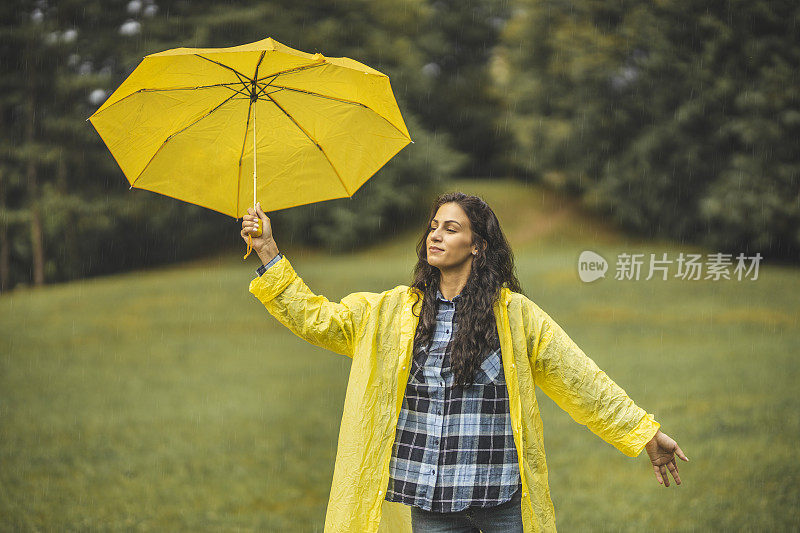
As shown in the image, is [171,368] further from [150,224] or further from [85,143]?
[85,143]

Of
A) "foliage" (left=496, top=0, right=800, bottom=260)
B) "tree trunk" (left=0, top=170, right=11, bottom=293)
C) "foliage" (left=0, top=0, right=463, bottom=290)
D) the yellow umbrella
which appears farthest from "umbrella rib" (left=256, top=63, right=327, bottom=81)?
"tree trunk" (left=0, top=170, right=11, bottom=293)

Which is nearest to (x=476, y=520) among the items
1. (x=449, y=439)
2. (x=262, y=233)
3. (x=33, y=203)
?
(x=449, y=439)

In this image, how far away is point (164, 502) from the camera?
18.8 feet

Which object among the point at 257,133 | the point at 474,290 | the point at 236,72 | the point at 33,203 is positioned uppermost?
the point at 33,203

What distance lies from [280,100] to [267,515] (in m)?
3.67

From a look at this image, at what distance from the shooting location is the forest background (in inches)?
422

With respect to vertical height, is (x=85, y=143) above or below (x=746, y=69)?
below

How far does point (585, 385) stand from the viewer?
2479 millimetres

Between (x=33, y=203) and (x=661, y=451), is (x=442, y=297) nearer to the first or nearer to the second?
(x=661, y=451)

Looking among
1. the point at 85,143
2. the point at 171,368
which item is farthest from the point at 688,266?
the point at 85,143

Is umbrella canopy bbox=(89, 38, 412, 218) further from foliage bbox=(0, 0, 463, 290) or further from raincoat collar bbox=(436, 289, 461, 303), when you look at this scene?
foliage bbox=(0, 0, 463, 290)

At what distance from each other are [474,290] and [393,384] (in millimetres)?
388

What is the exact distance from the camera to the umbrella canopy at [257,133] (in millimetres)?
2709

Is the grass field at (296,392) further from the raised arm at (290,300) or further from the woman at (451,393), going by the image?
the raised arm at (290,300)
